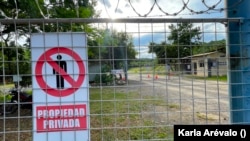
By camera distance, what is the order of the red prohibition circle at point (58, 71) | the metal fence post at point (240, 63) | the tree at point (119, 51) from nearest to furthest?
the red prohibition circle at point (58, 71), the tree at point (119, 51), the metal fence post at point (240, 63)

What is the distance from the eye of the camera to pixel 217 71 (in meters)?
1.66

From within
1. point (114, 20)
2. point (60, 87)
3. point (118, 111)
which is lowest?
point (118, 111)

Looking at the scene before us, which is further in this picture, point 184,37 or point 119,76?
point 184,37

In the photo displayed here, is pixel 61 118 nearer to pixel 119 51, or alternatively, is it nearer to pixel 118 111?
pixel 119 51

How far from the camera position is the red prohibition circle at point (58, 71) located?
1460 millimetres

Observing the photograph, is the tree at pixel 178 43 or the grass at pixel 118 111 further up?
the tree at pixel 178 43

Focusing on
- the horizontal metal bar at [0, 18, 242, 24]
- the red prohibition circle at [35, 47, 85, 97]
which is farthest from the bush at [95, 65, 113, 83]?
the horizontal metal bar at [0, 18, 242, 24]

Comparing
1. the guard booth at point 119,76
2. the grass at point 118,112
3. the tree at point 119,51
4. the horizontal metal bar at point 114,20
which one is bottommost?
the grass at point 118,112

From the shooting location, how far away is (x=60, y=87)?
1488 millimetres

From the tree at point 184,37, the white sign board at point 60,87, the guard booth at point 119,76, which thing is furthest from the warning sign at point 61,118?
the tree at point 184,37

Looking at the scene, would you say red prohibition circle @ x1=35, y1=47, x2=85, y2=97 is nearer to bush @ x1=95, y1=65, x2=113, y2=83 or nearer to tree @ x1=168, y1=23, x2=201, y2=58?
bush @ x1=95, y1=65, x2=113, y2=83

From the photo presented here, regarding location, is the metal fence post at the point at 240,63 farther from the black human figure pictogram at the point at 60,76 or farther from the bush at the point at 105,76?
the black human figure pictogram at the point at 60,76

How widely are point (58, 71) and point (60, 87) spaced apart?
Result: 0.29 feet

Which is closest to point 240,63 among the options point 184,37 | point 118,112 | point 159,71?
point 184,37
